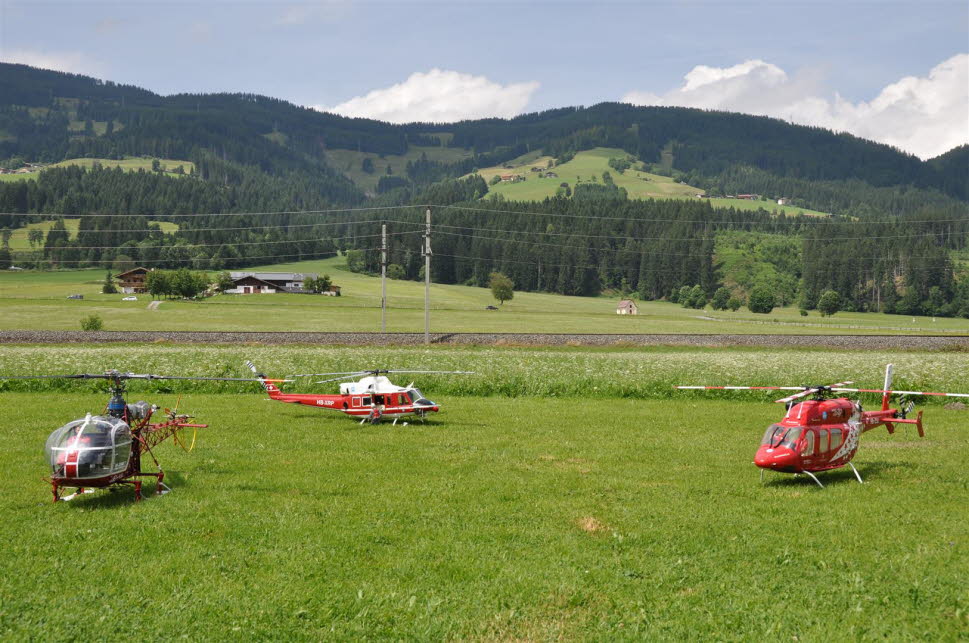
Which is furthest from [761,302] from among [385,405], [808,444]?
[808,444]

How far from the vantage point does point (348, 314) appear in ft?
304

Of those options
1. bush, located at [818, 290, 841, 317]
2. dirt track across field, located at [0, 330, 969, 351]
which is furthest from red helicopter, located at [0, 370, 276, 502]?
bush, located at [818, 290, 841, 317]

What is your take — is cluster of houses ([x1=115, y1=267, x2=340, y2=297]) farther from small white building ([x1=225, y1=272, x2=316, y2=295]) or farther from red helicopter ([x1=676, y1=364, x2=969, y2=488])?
red helicopter ([x1=676, y1=364, x2=969, y2=488])

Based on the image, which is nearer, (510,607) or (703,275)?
(510,607)

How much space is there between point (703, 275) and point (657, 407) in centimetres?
12824

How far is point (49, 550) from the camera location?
43.2ft

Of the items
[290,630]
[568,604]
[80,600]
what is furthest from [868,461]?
[80,600]

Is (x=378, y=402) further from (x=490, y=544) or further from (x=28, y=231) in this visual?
(x=28, y=231)

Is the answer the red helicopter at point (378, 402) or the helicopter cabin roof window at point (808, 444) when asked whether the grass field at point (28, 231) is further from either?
the helicopter cabin roof window at point (808, 444)

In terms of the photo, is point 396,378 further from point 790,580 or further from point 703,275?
point 703,275

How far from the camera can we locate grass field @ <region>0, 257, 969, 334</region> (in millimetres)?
81000

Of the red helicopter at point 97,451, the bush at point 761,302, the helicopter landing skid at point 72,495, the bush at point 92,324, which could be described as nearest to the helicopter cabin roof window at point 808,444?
the red helicopter at point 97,451

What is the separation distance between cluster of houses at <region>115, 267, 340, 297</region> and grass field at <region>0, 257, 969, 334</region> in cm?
444

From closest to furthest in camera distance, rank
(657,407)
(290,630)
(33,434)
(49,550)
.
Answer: (290,630), (49,550), (33,434), (657,407)
